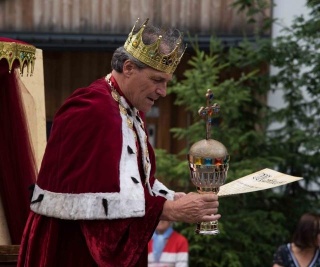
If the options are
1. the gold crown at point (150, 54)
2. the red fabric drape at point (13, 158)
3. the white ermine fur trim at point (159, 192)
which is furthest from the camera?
the red fabric drape at point (13, 158)

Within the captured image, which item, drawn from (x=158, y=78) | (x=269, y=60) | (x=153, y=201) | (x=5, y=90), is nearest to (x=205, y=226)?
(x=153, y=201)

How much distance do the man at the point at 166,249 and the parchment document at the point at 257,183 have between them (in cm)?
401

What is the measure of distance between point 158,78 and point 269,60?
5.57m

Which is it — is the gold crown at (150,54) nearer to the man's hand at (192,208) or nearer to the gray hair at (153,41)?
the gray hair at (153,41)

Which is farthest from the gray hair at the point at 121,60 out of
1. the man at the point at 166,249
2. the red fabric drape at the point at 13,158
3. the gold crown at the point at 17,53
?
the man at the point at 166,249

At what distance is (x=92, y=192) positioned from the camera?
520 cm

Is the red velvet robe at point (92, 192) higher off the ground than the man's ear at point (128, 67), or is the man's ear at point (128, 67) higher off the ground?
the man's ear at point (128, 67)

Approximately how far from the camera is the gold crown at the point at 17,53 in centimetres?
615

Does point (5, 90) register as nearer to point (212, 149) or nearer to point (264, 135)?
point (212, 149)

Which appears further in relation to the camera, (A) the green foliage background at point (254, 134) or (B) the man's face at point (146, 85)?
(A) the green foliage background at point (254, 134)

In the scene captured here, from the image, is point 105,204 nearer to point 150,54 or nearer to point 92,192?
point 92,192

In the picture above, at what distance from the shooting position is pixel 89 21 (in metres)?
14.7

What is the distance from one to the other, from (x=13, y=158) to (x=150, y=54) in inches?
53.4

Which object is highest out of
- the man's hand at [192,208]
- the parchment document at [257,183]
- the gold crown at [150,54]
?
the gold crown at [150,54]
